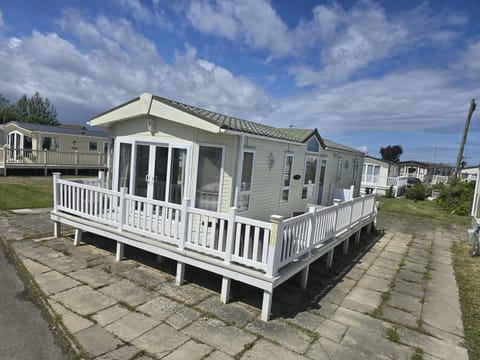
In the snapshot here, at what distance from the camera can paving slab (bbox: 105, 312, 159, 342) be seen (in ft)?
10.4

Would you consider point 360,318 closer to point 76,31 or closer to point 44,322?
point 44,322

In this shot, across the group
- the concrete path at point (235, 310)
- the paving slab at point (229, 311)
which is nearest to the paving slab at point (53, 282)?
the concrete path at point (235, 310)

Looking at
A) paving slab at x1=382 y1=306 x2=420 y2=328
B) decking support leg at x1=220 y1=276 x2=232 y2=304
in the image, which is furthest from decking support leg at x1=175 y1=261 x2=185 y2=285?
paving slab at x1=382 y1=306 x2=420 y2=328

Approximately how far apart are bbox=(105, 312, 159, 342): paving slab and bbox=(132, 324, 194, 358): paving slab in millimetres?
85

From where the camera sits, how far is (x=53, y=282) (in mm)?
4289

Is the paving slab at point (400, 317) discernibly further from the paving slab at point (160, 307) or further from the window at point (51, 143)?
the window at point (51, 143)

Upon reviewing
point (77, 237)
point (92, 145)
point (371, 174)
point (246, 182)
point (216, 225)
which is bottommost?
point (77, 237)

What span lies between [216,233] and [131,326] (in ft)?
7.30

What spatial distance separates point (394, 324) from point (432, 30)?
28.9 ft

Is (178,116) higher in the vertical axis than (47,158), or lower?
higher

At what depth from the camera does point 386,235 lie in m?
9.54

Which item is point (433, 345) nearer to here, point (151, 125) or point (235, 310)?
point (235, 310)

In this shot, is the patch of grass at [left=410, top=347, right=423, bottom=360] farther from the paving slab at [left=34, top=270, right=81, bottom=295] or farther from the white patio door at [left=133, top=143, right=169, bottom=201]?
the white patio door at [left=133, top=143, right=169, bottom=201]

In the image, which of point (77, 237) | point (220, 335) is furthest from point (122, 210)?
point (220, 335)
